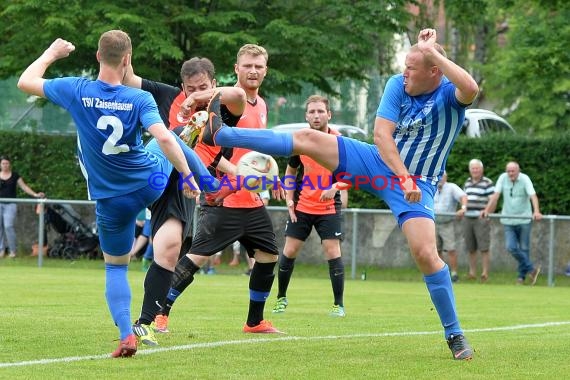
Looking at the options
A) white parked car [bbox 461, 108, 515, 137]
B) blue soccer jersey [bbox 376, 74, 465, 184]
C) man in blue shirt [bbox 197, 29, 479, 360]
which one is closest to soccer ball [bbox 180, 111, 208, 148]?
man in blue shirt [bbox 197, 29, 479, 360]

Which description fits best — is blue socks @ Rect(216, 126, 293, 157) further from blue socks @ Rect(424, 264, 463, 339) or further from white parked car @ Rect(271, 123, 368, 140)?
white parked car @ Rect(271, 123, 368, 140)

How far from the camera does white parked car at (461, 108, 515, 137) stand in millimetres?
27531

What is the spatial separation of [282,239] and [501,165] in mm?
4957

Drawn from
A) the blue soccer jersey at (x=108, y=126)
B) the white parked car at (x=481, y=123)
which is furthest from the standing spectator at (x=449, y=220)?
the blue soccer jersey at (x=108, y=126)

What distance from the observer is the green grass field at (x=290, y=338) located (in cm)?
718

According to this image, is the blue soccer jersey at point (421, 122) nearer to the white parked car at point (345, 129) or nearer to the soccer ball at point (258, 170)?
the soccer ball at point (258, 170)

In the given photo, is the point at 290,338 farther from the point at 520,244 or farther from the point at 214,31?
the point at 214,31

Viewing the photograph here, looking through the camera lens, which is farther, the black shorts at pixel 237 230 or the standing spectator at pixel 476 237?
the standing spectator at pixel 476 237

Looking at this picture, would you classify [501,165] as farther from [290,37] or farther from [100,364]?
[100,364]

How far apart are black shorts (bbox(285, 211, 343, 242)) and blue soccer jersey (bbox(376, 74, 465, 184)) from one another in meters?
4.94

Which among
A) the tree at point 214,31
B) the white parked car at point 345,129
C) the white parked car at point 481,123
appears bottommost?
the white parked car at point 345,129

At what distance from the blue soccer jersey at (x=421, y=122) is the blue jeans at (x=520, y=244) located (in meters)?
12.3

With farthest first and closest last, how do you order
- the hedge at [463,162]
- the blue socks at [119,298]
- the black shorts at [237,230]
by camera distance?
the hedge at [463,162], the black shorts at [237,230], the blue socks at [119,298]

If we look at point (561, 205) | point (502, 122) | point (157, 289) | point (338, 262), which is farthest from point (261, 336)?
point (502, 122)
